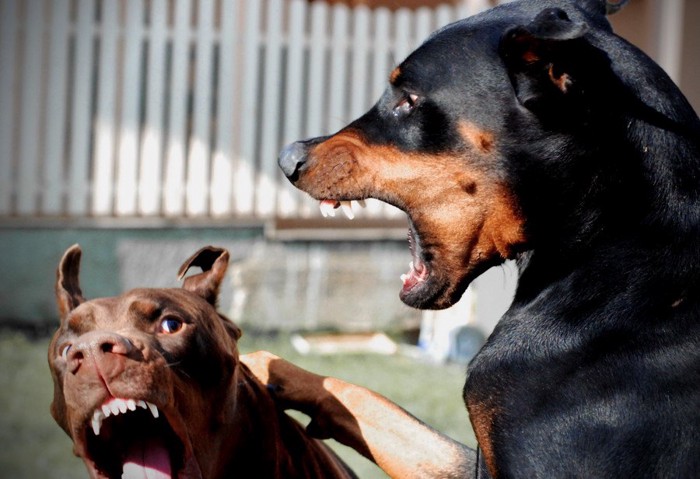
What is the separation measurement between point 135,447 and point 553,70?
1.45 meters

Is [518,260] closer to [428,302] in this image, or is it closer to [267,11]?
[428,302]

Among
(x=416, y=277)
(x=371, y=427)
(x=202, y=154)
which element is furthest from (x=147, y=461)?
(x=202, y=154)

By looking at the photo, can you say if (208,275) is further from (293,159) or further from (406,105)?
(406,105)

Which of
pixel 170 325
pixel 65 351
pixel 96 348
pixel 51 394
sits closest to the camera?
pixel 96 348

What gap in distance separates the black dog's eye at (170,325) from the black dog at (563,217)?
2.07 feet

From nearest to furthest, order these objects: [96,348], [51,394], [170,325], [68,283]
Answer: [96,348] < [170,325] < [68,283] < [51,394]

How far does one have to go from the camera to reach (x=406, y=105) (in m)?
2.95

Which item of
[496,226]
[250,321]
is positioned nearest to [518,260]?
[496,226]

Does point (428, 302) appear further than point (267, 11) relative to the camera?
No

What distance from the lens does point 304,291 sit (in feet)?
31.1

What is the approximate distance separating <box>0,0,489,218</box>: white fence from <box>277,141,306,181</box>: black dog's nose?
6.43 m

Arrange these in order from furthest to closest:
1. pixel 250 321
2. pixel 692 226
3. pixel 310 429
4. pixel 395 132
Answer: pixel 250 321 < pixel 310 429 < pixel 395 132 < pixel 692 226

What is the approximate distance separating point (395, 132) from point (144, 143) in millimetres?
7044

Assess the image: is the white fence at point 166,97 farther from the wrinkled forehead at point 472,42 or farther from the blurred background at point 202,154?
the wrinkled forehead at point 472,42
